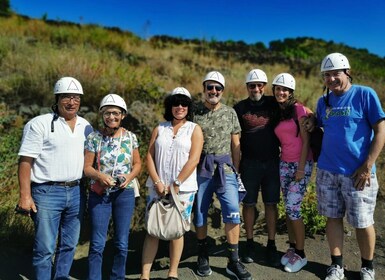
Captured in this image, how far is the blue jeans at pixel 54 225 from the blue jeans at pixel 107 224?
18 centimetres

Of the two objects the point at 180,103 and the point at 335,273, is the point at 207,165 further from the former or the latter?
the point at 335,273

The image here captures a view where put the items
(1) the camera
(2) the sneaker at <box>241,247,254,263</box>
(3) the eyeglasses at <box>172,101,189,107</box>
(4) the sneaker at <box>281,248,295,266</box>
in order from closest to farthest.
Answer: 1. (1) the camera
2. (3) the eyeglasses at <box>172,101,189,107</box>
3. (4) the sneaker at <box>281,248,295,266</box>
4. (2) the sneaker at <box>241,247,254,263</box>

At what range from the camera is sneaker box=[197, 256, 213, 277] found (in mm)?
3980

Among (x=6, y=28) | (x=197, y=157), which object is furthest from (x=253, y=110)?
(x=6, y=28)

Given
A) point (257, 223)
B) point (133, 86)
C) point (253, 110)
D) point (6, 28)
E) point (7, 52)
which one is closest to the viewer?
point (253, 110)

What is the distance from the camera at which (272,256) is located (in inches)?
166

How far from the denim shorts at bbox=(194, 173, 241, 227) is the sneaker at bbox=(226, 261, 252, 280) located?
50cm

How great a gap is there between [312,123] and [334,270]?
163 centimetres

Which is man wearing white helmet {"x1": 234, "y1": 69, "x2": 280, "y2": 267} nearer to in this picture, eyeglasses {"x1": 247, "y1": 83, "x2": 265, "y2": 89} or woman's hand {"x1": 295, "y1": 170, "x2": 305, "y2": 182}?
eyeglasses {"x1": 247, "y1": 83, "x2": 265, "y2": 89}

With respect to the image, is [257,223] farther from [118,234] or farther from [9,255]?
[9,255]

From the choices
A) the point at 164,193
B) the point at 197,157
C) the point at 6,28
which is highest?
the point at 6,28

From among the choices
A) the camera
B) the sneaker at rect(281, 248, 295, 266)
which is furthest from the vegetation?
the camera

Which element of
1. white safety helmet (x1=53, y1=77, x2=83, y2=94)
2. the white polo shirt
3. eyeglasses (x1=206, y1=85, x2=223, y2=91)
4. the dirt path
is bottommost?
the dirt path

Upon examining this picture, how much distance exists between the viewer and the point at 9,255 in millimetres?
4195
